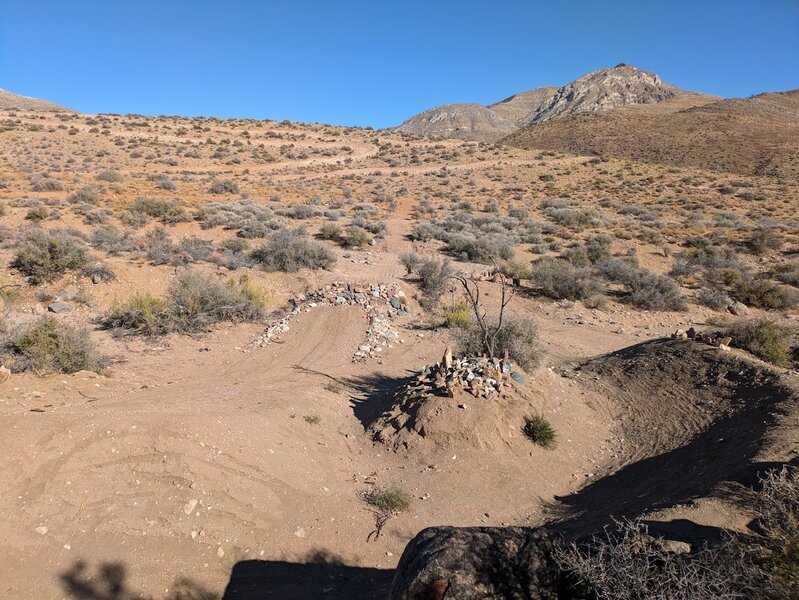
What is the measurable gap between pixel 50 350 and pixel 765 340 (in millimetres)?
Result: 13766

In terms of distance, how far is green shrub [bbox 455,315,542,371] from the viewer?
8.77m

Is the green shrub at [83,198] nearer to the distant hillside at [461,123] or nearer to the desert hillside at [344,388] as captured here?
the desert hillside at [344,388]

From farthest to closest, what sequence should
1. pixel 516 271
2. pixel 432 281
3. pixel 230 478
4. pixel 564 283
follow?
pixel 516 271 → pixel 564 283 → pixel 432 281 → pixel 230 478

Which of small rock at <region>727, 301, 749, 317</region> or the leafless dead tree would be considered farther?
small rock at <region>727, 301, 749, 317</region>

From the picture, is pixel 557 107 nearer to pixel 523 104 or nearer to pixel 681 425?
pixel 523 104

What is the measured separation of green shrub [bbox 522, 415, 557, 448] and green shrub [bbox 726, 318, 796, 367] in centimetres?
501

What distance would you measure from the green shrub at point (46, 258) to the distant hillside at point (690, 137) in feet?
174

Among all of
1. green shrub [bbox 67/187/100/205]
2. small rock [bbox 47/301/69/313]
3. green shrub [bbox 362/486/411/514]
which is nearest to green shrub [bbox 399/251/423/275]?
small rock [bbox 47/301/69/313]

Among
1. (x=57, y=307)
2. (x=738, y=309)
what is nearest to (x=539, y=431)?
(x=738, y=309)

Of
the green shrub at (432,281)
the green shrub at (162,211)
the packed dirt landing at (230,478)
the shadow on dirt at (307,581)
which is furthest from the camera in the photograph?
the green shrub at (162,211)

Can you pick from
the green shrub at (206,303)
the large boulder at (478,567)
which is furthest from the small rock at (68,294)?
the large boulder at (478,567)

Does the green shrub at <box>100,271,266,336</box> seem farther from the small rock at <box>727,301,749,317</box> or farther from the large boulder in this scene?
the small rock at <box>727,301,749,317</box>

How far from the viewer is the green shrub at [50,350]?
7.75 metres

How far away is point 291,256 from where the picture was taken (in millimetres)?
15227
